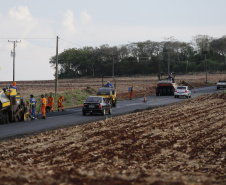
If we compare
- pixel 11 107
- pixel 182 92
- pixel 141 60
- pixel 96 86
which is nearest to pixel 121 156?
pixel 11 107

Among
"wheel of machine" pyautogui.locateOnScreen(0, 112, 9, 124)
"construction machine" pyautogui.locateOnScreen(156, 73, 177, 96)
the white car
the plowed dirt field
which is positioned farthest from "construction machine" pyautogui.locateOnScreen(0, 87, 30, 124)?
"construction machine" pyautogui.locateOnScreen(156, 73, 177, 96)

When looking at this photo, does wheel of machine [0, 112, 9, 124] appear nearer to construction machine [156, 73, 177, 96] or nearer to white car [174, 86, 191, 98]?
white car [174, 86, 191, 98]

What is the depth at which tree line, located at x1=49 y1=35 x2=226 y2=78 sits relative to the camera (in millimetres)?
132500

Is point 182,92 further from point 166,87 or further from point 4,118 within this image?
point 4,118

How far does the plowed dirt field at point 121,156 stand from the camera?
9945 mm

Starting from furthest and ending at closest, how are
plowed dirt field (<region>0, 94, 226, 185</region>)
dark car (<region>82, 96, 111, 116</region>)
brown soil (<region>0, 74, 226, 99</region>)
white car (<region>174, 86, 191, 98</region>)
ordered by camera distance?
brown soil (<region>0, 74, 226, 99</region>), white car (<region>174, 86, 191, 98</region>), dark car (<region>82, 96, 111, 116</region>), plowed dirt field (<region>0, 94, 226, 185</region>)

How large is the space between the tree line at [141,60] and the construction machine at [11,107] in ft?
337

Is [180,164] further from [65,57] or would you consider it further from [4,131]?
[65,57]

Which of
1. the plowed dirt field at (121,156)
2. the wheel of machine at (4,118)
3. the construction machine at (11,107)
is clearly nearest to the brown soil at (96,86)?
the construction machine at (11,107)

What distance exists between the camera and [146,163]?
1255cm

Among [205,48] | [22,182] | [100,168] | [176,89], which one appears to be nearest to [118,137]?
[100,168]

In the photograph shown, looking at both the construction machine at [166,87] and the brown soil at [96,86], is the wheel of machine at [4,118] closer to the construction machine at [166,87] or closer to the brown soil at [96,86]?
the brown soil at [96,86]

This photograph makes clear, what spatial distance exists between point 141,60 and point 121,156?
4986 inches

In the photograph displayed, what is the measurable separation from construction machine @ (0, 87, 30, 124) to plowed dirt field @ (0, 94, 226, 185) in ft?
18.8
